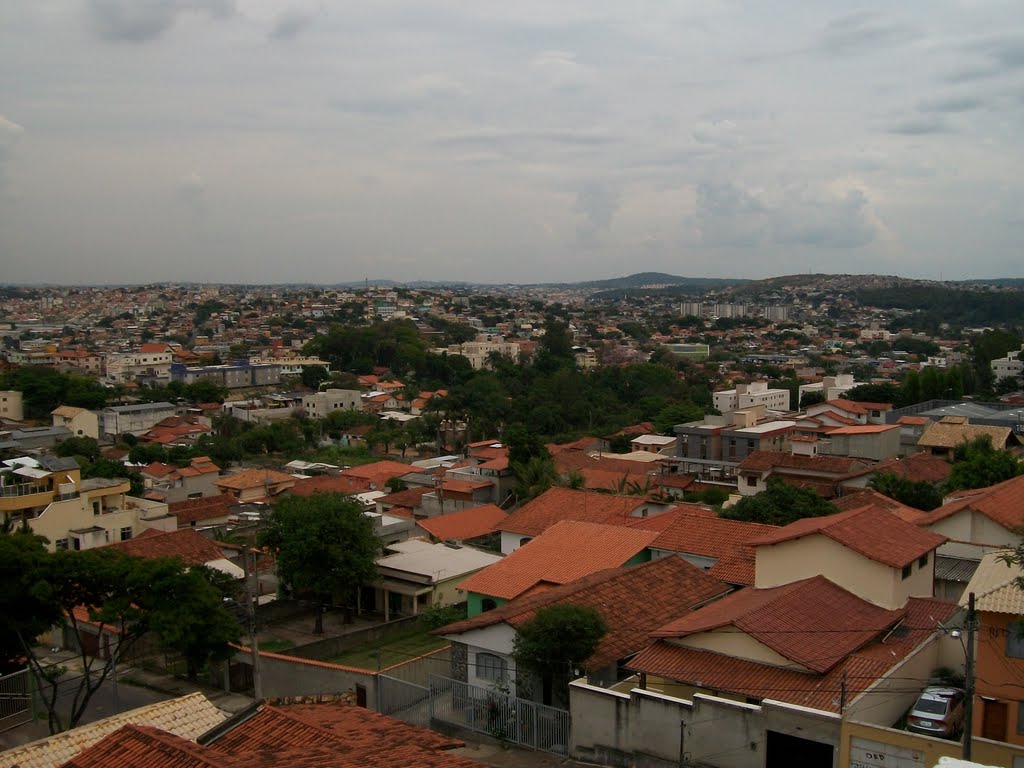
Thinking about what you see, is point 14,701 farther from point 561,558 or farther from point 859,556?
point 859,556

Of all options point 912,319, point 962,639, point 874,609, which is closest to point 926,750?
point 962,639

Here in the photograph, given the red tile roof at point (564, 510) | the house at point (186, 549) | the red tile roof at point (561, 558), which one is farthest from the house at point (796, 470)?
the house at point (186, 549)

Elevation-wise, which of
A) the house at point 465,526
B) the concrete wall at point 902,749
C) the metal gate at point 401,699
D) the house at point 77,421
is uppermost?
the concrete wall at point 902,749

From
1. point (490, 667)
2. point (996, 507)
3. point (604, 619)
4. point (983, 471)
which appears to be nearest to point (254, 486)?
point (490, 667)

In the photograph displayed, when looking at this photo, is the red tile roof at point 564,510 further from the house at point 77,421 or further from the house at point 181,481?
the house at point 77,421

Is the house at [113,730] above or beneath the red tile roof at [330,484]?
above
